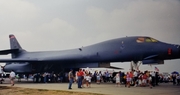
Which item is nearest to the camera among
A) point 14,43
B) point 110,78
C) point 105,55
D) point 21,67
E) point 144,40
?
point 144,40

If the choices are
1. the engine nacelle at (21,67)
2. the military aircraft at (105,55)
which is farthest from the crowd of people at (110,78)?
the engine nacelle at (21,67)

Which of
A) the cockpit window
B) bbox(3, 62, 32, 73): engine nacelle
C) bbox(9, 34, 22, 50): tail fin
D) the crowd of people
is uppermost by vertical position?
bbox(9, 34, 22, 50): tail fin

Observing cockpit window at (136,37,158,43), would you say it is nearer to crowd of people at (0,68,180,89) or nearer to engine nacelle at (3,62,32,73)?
crowd of people at (0,68,180,89)

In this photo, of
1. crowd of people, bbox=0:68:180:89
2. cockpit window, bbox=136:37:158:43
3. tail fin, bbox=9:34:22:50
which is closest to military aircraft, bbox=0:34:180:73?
cockpit window, bbox=136:37:158:43

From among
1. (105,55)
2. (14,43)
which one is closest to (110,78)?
(105,55)

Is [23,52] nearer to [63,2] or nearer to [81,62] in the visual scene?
[81,62]

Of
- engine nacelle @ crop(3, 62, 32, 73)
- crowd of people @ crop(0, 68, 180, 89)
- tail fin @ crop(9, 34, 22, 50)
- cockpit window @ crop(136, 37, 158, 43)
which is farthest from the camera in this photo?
tail fin @ crop(9, 34, 22, 50)

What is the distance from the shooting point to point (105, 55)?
14.4m

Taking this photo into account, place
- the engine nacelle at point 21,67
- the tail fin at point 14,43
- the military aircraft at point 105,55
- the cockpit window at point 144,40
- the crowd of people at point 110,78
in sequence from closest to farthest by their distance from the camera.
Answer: the crowd of people at point 110,78
the military aircraft at point 105,55
the cockpit window at point 144,40
the engine nacelle at point 21,67
the tail fin at point 14,43

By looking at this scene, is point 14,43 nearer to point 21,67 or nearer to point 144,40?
point 21,67

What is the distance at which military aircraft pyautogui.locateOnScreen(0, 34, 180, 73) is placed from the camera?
12524mm

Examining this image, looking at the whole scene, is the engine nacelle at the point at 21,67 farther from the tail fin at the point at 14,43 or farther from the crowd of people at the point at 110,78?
the tail fin at the point at 14,43

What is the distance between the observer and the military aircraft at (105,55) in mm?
12524

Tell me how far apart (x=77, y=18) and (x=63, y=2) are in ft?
5.03
